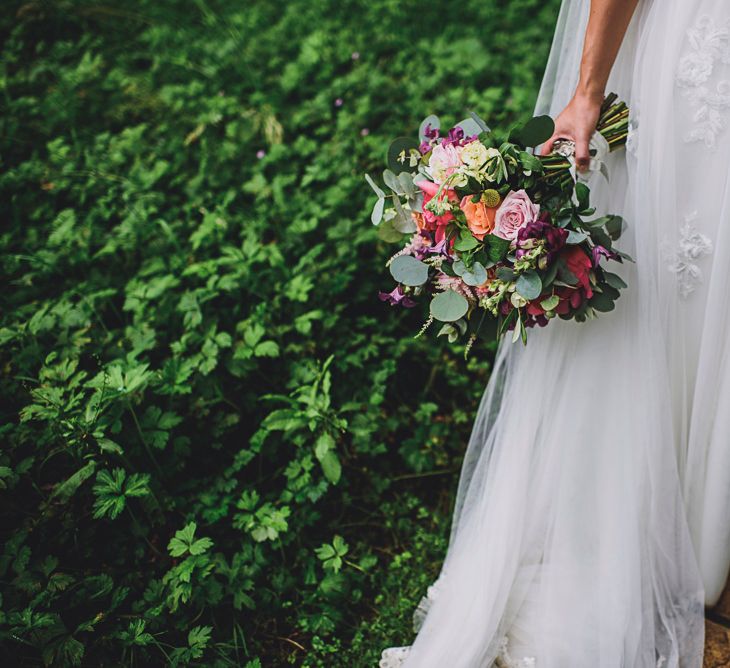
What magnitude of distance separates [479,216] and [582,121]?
1.53ft

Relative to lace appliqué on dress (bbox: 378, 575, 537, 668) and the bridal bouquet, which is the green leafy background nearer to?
lace appliqué on dress (bbox: 378, 575, 537, 668)

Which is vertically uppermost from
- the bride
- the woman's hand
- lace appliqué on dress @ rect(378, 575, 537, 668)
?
the woman's hand

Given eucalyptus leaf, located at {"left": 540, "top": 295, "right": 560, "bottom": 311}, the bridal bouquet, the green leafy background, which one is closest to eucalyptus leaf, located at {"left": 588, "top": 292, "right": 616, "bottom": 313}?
the bridal bouquet

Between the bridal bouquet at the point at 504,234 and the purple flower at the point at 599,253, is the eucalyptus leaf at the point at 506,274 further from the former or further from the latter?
the purple flower at the point at 599,253

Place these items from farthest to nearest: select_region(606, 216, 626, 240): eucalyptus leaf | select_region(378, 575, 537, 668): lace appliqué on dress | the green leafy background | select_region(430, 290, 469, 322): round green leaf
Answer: the green leafy background < select_region(378, 575, 537, 668): lace appliqué on dress < select_region(606, 216, 626, 240): eucalyptus leaf < select_region(430, 290, 469, 322): round green leaf

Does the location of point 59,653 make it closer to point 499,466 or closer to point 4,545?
point 4,545

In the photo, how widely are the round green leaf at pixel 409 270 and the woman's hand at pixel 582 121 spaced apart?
55cm

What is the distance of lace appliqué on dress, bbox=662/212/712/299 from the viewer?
1770mm

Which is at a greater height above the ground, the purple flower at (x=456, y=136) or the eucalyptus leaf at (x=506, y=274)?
the purple flower at (x=456, y=136)

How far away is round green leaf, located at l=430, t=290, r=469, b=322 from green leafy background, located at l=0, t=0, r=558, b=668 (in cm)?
82

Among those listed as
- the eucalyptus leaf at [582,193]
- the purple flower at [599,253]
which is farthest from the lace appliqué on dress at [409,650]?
the eucalyptus leaf at [582,193]

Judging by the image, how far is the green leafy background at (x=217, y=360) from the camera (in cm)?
213

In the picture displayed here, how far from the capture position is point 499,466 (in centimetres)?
207

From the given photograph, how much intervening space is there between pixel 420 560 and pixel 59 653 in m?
1.29
